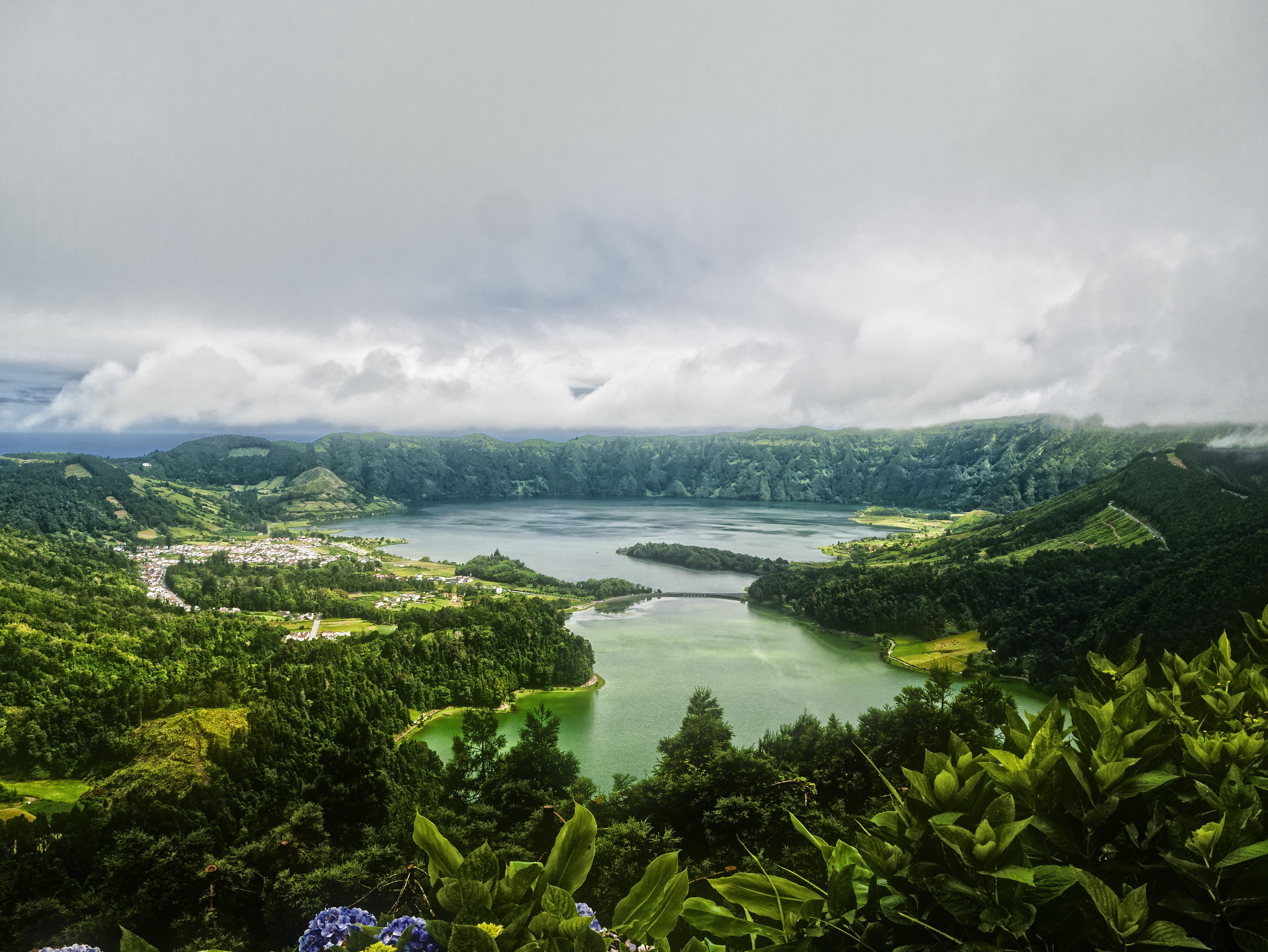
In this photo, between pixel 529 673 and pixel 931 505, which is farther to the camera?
pixel 931 505

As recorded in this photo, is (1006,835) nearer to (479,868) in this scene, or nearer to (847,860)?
(847,860)

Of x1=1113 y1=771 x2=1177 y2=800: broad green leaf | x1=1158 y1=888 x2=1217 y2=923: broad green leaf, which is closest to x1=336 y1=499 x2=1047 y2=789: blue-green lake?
x1=1113 y1=771 x2=1177 y2=800: broad green leaf

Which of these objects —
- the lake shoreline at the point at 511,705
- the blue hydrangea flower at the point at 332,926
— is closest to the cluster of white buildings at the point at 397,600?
the lake shoreline at the point at 511,705

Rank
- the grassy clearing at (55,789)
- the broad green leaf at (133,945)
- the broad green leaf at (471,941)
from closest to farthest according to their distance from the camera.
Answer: the broad green leaf at (133,945)
the broad green leaf at (471,941)
the grassy clearing at (55,789)

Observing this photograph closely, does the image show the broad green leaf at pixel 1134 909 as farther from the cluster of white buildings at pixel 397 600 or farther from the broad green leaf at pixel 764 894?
the cluster of white buildings at pixel 397 600

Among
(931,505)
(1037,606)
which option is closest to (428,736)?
(1037,606)

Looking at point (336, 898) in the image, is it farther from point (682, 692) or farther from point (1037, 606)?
point (1037, 606)

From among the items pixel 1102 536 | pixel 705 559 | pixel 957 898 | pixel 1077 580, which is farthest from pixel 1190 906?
pixel 705 559
